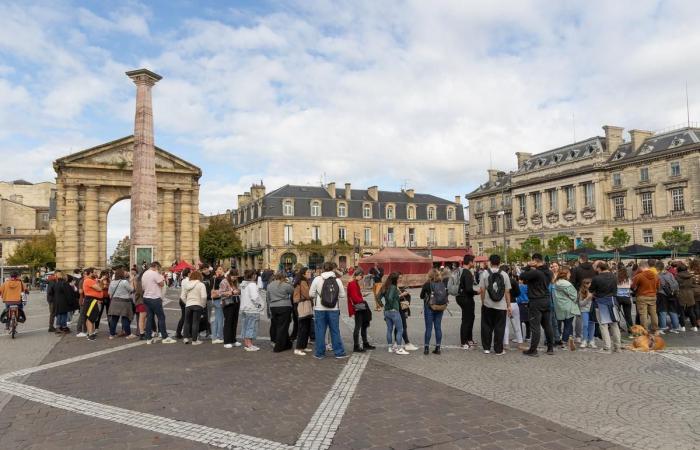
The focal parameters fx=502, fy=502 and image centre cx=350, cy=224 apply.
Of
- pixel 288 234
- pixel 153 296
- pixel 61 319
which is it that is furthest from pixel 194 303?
pixel 288 234

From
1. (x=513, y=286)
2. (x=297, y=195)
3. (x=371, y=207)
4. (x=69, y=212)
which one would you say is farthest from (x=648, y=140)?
(x=69, y=212)

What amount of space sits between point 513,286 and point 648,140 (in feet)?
162

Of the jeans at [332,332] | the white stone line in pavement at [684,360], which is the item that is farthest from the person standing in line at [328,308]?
the white stone line in pavement at [684,360]

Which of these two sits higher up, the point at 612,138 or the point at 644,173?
the point at 612,138

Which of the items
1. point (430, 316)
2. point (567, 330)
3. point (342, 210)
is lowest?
point (567, 330)

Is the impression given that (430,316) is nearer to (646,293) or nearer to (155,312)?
(646,293)

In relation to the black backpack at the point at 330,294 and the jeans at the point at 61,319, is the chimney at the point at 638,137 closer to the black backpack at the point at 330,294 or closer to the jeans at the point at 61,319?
the black backpack at the point at 330,294

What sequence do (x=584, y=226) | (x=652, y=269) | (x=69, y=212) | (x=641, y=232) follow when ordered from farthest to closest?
(x=584, y=226) → (x=641, y=232) → (x=69, y=212) → (x=652, y=269)

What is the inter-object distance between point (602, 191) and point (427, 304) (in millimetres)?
50883

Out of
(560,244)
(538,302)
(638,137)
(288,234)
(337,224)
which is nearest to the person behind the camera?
(538,302)

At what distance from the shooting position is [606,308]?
9.70m

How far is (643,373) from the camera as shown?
784 cm

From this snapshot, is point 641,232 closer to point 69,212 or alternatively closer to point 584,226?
point 584,226

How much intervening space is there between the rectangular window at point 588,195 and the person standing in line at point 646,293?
47702 millimetres
